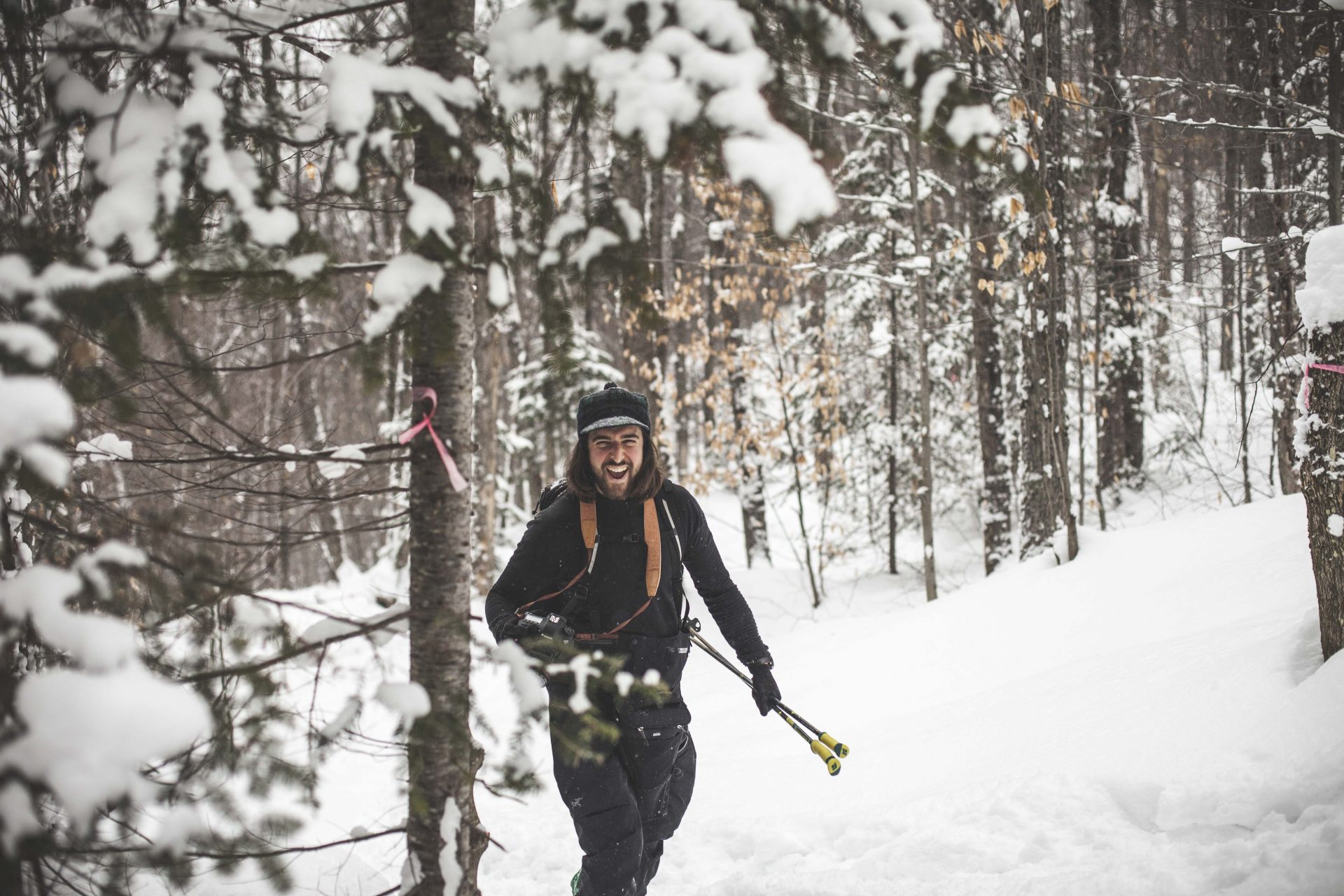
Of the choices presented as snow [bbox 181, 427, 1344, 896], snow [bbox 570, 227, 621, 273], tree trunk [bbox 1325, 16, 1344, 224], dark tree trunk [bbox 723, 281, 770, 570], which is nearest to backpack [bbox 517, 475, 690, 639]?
snow [bbox 181, 427, 1344, 896]

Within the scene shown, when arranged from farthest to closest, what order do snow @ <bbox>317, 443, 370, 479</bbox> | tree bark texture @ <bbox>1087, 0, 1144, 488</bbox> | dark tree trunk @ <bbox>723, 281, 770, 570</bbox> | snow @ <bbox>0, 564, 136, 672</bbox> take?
dark tree trunk @ <bbox>723, 281, 770, 570</bbox> < tree bark texture @ <bbox>1087, 0, 1144, 488</bbox> < snow @ <bbox>317, 443, 370, 479</bbox> < snow @ <bbox>0, 564, 136, 672</bbox>

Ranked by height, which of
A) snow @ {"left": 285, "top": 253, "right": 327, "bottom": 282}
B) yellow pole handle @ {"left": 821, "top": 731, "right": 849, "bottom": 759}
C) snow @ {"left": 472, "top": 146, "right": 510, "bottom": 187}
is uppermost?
snow @ {"left": 472, "top": 146, "right": 510, "bottom": 187}

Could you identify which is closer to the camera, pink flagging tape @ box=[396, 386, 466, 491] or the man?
pink flagging tape @ box=[396, 386, 466, 491]

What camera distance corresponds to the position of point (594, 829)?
120 inches

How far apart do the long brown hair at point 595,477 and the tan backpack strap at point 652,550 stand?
6cm

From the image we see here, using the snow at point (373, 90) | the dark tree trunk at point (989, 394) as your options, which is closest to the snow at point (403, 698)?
the snow at point (373, 90)

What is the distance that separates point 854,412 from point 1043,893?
34.0 ft

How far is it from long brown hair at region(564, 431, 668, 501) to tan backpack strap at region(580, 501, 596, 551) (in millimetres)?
32

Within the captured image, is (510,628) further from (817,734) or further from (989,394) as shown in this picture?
(989,394)

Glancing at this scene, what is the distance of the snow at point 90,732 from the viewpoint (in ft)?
3.73

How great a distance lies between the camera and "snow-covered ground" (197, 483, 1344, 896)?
3.09 meters

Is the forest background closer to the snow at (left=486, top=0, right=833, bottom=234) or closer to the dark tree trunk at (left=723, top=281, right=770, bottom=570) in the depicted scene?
the snow at (left=486, top=0, right=833, bottom=234)

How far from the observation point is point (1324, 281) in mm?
3674

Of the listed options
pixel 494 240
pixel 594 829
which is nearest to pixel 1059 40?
pixel 494 240
